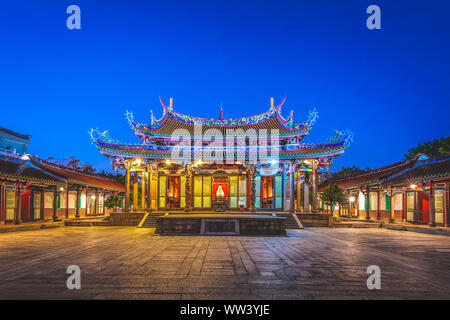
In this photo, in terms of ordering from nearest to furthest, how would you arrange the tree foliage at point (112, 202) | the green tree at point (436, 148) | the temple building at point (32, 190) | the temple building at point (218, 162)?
the temple building at point (32, 190), the temple building at point (218, 162), the tree foliage at point (112, 202), the green tree at point (436, 148)

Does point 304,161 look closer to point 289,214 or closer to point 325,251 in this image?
point 289,214

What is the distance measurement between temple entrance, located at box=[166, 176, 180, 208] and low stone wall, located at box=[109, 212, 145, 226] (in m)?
4.82

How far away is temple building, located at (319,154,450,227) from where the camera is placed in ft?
57.9

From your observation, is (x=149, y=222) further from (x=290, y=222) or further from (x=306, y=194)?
(x=306, y=194)

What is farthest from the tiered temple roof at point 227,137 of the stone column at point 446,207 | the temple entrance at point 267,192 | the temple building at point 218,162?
the stone column at point 446,207

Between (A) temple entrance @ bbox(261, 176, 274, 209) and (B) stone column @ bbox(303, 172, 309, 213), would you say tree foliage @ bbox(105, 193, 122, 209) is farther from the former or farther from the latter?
(B) stone column @ bbox(303, 172, 309, 213)

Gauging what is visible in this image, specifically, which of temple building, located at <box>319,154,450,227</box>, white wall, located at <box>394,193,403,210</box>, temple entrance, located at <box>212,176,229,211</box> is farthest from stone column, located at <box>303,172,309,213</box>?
white wall, located at <box>394,193,403,210</box>

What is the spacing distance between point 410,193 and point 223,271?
21.1m

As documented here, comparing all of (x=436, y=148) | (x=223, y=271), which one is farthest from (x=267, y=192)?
(x=436, y=148)

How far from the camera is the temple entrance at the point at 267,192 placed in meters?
23.4

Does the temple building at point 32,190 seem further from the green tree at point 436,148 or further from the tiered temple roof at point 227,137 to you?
the green tree at point 436,148

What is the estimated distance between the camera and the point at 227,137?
73.2 ft

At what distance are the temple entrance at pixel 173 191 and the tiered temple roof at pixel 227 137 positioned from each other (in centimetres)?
297
